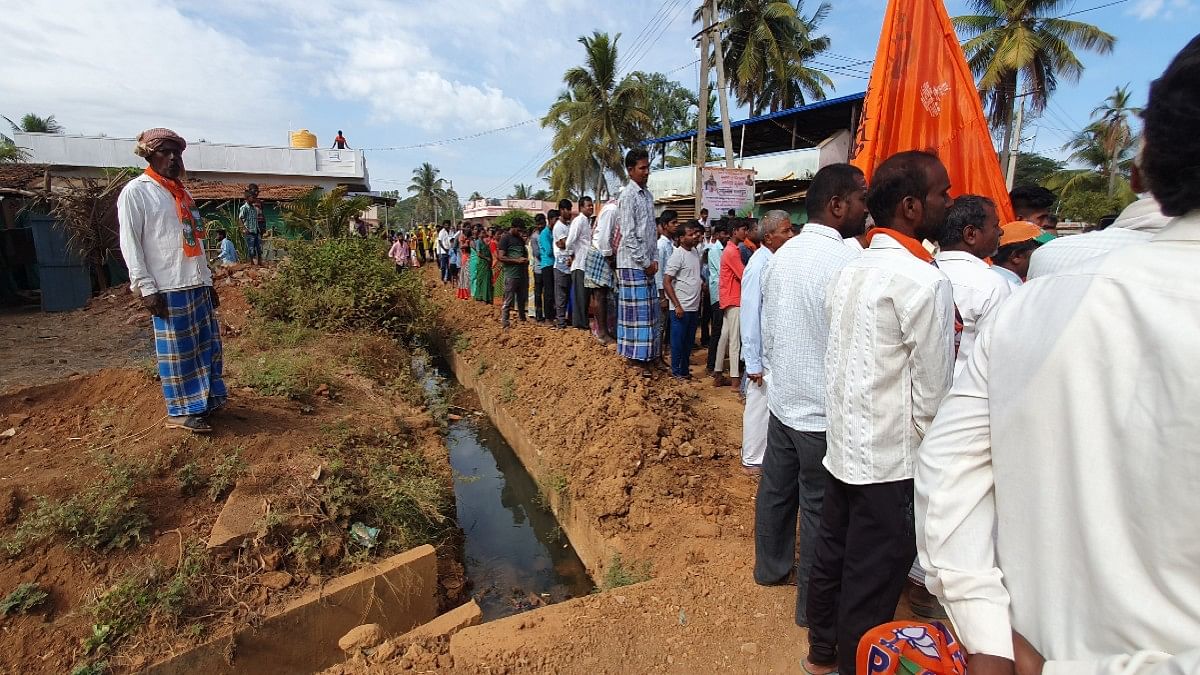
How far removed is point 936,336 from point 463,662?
7.09 feet

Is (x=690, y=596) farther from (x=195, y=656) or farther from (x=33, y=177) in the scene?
(x=33, y=177)

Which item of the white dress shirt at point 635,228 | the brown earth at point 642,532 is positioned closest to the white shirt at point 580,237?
the brown earth at point 642,532

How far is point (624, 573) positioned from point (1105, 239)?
2835 millimetres

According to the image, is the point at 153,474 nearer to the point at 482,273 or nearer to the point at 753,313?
the point at 753,313

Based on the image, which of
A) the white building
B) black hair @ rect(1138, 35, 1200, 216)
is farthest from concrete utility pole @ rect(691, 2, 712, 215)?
the white building

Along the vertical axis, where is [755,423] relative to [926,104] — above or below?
below

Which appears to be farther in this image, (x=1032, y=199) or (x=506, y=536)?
(x=506, y=536)

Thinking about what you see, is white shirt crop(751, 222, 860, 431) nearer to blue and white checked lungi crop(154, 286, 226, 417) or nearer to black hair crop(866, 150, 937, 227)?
A: black hair crop(866, 150, 937, 227)

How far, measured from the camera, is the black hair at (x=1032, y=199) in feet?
14.5

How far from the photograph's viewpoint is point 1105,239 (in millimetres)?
1451

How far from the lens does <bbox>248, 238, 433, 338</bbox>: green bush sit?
7.70 metres

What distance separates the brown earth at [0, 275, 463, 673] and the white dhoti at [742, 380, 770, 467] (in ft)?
7.11

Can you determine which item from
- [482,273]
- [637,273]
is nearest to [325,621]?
[637,273]

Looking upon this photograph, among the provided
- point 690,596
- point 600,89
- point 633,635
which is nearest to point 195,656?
point 633,635
